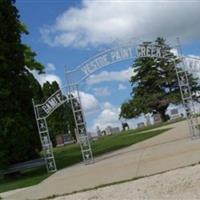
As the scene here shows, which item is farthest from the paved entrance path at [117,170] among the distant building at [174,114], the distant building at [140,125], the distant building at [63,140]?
the distant building at [140,125]

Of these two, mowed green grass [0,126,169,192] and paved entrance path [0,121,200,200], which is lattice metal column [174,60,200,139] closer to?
paved entrance path [0,121,200,200]

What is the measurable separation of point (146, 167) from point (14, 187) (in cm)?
468

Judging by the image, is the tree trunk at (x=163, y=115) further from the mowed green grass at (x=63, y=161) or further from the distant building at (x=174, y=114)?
the mowed green grass at (x=63, y=161)

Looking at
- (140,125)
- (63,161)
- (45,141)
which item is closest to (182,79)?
(45,141)

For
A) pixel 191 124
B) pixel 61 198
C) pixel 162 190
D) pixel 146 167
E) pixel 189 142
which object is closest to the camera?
pixel 162 190

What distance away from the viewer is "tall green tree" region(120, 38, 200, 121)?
5766 cm

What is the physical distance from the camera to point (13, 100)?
74.2 ft

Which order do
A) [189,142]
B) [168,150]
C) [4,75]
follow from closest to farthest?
[168,150] < [189,142] < [4,75]

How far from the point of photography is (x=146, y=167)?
15.4m

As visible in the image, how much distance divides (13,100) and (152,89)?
38.5 m

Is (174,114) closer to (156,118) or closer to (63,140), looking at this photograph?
(156,118)

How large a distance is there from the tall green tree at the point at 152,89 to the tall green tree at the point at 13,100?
3347 centimetres

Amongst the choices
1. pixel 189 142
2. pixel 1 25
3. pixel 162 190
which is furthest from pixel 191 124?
pixel 162 190

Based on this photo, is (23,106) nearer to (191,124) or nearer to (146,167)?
(191,124)
